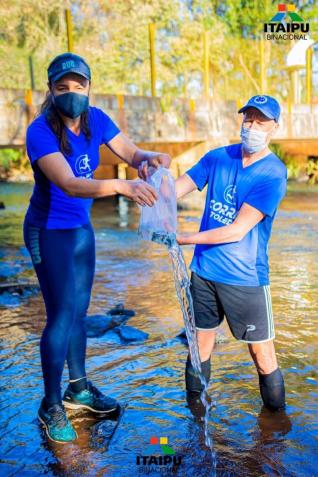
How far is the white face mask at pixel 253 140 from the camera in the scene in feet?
11.0

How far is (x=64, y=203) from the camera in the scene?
10.5 feet

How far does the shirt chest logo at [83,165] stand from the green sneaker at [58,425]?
52.1 inches

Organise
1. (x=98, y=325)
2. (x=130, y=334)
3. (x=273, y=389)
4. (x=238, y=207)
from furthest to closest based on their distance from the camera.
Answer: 1. (x=98, y=325)
2. (x=130, y=334)
3. (x=273, y=389)
4. (x=238, y=207)

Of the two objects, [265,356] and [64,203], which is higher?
[64,203]

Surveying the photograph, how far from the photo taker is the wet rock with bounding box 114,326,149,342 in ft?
16.4

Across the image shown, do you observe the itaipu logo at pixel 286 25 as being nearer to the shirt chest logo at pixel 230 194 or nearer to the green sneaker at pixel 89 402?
the shirt chest logo at pixel 230 194

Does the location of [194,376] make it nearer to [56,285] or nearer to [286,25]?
[56,285]

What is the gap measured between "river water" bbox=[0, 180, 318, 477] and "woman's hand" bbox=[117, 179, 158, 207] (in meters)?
1.39

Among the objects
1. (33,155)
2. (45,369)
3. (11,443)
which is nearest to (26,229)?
(33,155)

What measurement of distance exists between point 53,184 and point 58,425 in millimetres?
1340

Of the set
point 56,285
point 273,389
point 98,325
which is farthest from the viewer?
point 98,325

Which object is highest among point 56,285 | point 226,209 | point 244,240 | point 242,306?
point 226,209

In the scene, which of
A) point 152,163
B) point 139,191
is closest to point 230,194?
point 152,163

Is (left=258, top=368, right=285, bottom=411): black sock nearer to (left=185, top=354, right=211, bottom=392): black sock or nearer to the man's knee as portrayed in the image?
the man's knee
